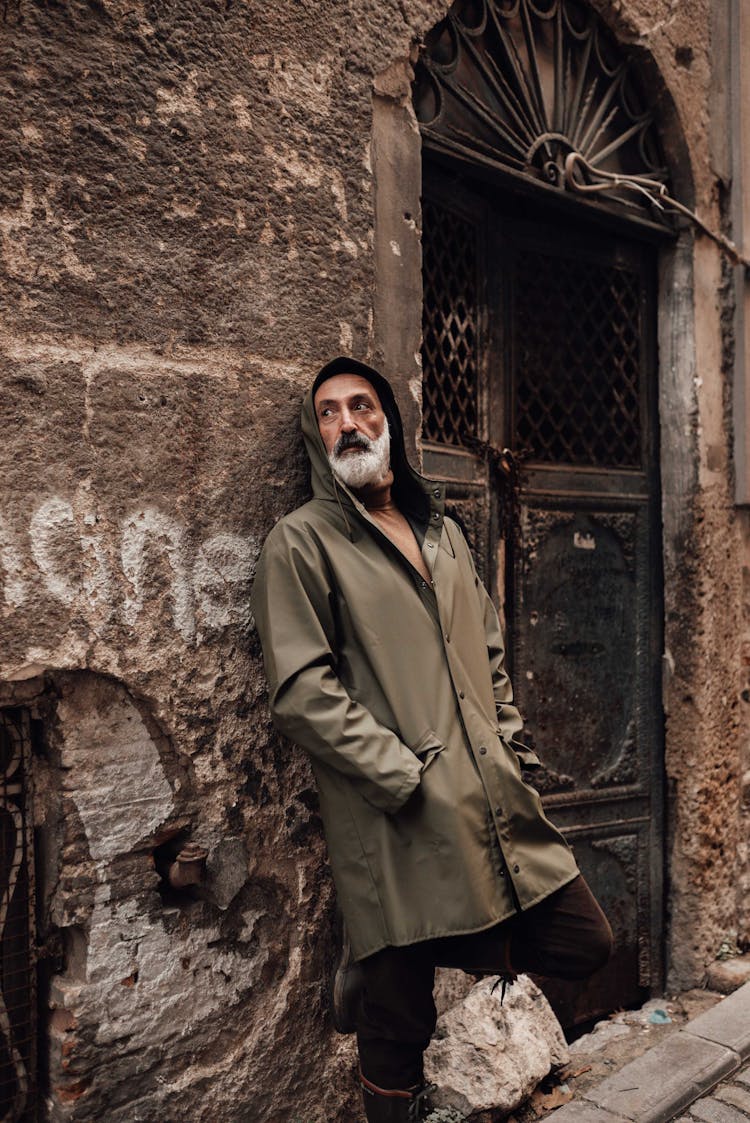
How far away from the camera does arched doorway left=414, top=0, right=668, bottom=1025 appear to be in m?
3.58

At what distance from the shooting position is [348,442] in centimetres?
254

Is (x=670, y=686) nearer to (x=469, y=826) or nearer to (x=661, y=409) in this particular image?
(x=661, y=409)

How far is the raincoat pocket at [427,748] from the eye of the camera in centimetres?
235

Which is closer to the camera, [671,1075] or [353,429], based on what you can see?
[353,429]

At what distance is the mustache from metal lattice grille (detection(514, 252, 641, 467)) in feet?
4.74

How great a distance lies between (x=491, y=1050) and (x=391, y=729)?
1.28 meters

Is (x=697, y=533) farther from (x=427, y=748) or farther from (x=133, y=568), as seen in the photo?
(x=133, y=568)

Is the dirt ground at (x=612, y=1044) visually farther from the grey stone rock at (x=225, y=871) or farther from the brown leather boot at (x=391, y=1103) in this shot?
the grey stone rock at (x=225, y=871)

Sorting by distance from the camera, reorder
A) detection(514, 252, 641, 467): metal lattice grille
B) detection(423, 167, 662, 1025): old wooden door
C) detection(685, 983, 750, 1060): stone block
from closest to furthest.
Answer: detection(685, 983, 750, 1060): stone block → detection(423, 167, 662, 1025): old wooden door → detection(514, 252, 641, 467): metal lattice grille

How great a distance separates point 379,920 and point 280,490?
3.72 ft

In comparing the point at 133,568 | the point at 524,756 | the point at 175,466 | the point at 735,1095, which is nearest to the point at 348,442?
the point at 175,466

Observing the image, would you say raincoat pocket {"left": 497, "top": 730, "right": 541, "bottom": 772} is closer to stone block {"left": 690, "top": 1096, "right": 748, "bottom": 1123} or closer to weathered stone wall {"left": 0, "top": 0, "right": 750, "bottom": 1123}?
weathered stone wall {"left": 0, "top": 0, "right": 750, "bottom": 1123}

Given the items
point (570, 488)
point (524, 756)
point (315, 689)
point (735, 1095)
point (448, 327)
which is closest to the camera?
point (315, 689)

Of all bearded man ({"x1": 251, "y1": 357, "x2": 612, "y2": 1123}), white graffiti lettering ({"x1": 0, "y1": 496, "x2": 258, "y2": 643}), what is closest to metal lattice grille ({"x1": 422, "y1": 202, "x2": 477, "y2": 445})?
bearded man ({"x1": 251, "y1": 357, "x2": 612, "y2": 1123})
